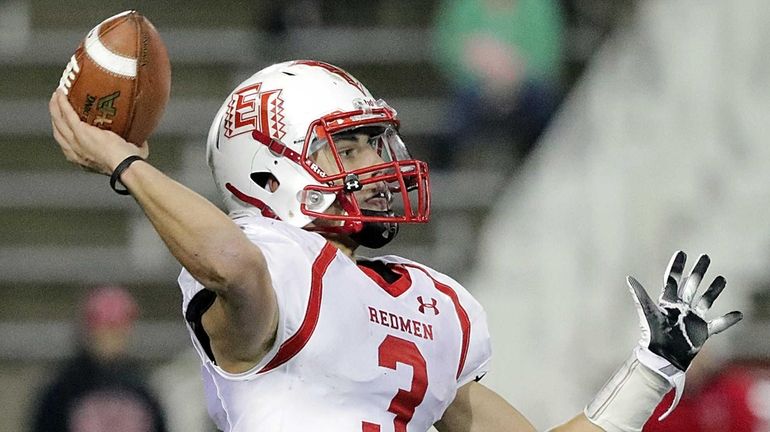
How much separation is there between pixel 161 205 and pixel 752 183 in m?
4.75

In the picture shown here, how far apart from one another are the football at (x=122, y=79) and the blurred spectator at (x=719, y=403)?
10.6ft

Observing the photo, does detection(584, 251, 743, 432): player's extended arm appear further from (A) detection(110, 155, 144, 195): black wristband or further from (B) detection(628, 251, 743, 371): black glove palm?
(A) detection(110, 155, 144, 195): black wristband

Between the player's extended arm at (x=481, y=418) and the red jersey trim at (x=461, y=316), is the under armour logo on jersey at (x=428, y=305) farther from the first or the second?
the player's extended arm at (x=481, y=418)

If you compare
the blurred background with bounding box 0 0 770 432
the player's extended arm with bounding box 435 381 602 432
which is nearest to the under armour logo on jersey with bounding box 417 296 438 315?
the player's extended arm with bounding box 435 381 602 432

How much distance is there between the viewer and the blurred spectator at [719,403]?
5.80 metres

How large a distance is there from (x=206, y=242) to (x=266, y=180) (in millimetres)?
556

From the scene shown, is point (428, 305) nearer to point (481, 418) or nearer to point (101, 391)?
point (481, 418)

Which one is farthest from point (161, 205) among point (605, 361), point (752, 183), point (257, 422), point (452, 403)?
point (752, 183)

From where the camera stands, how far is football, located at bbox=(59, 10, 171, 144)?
2863mm

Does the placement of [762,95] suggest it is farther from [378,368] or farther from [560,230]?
[378,368]

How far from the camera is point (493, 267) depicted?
692 centimetres

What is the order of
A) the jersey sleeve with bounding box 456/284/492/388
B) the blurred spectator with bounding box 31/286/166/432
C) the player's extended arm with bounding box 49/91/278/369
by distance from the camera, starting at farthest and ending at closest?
the blurred spectator with bounding box 31/286/166/432 < the jersey sleeve with bounding box 456/284/492/388 < the player's extended arm with bounding box 49/91/278/369

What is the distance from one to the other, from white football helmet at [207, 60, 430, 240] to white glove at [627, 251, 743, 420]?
0.54 meters

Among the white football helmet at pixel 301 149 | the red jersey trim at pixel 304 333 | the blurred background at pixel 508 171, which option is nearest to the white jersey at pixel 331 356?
the red jersey trim at pixel 304 333
